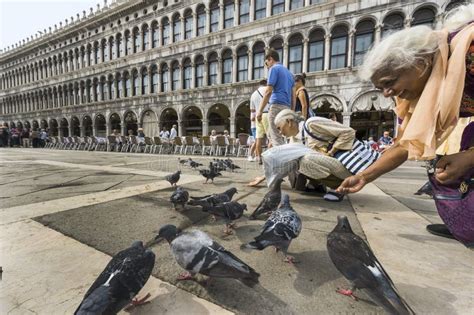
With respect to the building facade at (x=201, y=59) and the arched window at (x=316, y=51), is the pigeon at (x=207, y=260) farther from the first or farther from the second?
the arched window at (x=316, y=51)

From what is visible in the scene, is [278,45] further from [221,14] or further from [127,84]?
[127,84]

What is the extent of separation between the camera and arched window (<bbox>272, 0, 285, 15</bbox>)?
58.0ft

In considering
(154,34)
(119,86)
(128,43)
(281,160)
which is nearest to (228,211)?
(281,160)

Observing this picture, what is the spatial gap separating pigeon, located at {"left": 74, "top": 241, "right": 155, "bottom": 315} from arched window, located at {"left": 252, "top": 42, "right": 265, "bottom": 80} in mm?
18995

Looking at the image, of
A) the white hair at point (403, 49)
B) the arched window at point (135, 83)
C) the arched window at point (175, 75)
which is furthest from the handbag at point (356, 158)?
the arched window at point (135, 83)

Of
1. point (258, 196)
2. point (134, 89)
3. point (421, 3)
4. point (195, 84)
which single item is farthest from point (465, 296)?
point (134, 89)

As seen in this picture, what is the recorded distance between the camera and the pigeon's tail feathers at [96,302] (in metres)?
0.83

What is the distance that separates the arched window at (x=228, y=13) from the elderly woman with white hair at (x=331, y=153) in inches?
806

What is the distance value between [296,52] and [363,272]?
18990 millimetres

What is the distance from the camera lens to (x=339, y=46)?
15930mm

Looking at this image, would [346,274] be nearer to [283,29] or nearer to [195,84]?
[283,29]

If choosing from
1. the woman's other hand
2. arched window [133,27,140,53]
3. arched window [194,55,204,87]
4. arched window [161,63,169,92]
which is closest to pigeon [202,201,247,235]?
the woman's other hand

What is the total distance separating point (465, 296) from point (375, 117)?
2061 cm

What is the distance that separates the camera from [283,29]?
57.0ft
